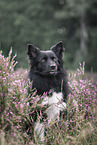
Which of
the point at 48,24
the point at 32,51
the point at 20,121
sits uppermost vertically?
the point at 48,24

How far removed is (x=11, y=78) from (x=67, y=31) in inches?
995

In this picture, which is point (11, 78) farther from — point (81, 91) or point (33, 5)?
point (33, 5)

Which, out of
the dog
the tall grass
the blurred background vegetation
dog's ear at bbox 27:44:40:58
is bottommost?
the tall grass

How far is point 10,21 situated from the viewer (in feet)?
93.9

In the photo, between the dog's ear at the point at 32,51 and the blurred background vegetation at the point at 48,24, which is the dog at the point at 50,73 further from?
the blurred background vegetation at the point at 48,24

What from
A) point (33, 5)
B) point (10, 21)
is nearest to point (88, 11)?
point (33, 5)

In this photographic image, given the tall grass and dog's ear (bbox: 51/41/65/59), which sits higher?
dog's ear (bbox: 51/41/65/59)

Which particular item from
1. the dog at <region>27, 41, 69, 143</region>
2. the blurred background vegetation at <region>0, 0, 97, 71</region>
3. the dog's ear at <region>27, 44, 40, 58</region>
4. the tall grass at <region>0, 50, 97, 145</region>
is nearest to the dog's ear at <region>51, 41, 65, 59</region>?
the dog at <region>27, 41, 69, 143</region>

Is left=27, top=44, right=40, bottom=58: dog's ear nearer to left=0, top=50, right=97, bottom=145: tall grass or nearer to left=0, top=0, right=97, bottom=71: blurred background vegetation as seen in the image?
left=0, top=50, right=97, bottom=145: tall grass

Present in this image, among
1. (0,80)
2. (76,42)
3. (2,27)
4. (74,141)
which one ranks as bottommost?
(74,141)

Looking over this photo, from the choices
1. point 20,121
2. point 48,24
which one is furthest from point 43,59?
point 48,24

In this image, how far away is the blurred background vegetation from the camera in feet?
82.3

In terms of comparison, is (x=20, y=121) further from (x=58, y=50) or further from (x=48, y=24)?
(x=48, y=24)

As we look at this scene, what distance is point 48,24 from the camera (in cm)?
2712
